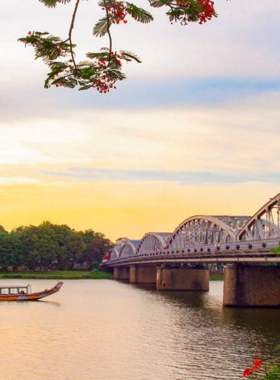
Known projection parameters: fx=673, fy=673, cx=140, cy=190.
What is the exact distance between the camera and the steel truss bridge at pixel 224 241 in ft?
233

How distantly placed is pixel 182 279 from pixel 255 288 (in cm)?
4324

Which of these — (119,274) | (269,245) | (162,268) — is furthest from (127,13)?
(119,274)

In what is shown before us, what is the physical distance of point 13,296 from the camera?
281ft

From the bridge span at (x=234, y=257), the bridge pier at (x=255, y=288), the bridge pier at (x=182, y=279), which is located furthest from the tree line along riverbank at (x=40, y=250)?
the bridge pier at (x=255, y=288)

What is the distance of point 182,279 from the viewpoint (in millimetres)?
118562

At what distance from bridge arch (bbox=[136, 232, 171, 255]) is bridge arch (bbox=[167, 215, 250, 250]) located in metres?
9.59

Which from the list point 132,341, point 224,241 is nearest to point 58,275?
point 224,241

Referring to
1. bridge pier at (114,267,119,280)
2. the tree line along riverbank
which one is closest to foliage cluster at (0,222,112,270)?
the tree line along riverbank

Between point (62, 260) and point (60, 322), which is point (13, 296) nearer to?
point (60, 322)

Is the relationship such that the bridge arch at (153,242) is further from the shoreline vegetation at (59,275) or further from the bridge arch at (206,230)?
the shoreline vegetation at (59,275)

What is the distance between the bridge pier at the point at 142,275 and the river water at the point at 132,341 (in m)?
69.5

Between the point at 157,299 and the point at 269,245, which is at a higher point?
the point at 269,245

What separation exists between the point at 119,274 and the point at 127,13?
172m

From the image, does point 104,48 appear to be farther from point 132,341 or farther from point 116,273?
point 116,273
